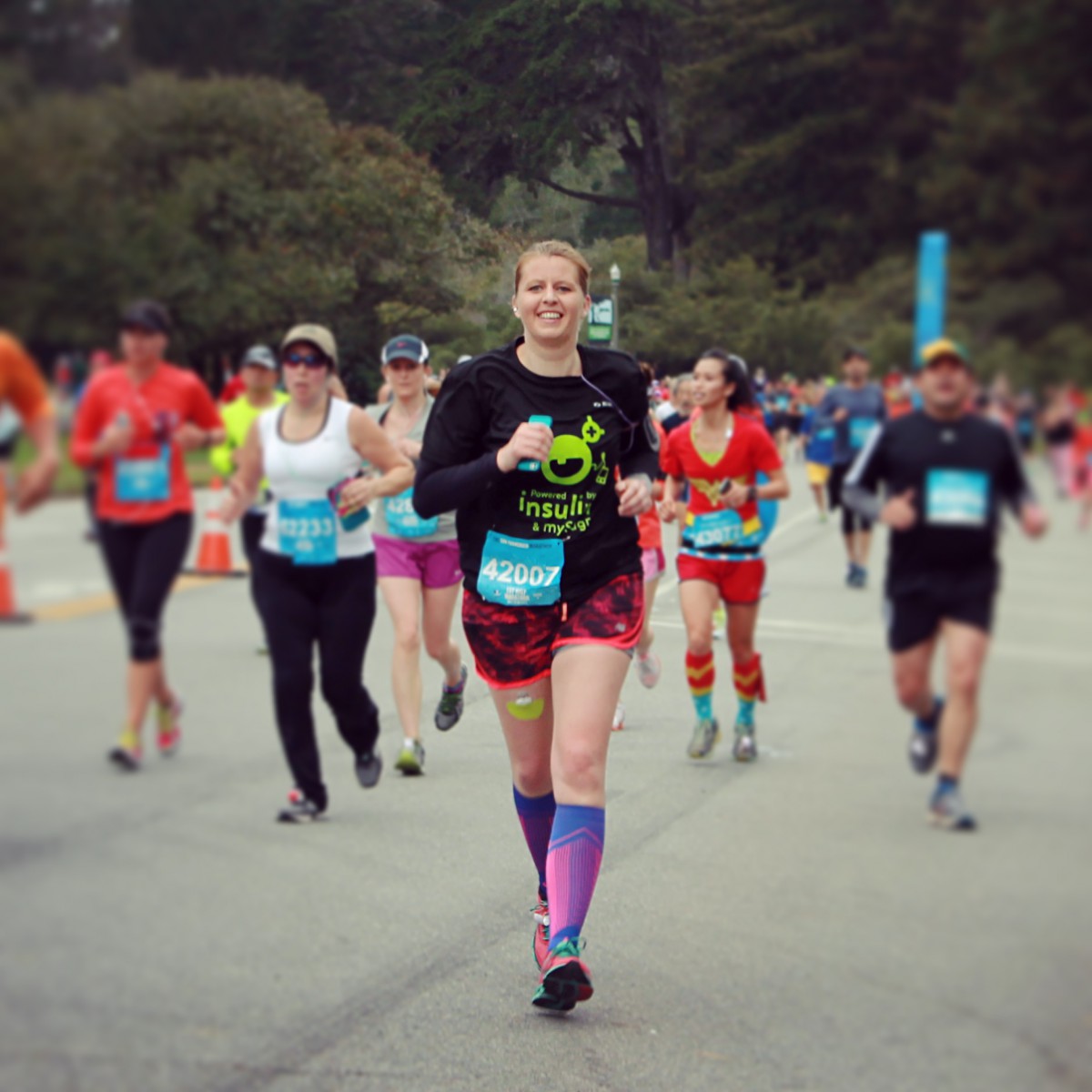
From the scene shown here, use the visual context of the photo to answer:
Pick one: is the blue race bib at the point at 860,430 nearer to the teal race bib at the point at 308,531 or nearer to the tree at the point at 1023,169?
the tree at the point at 1023,169

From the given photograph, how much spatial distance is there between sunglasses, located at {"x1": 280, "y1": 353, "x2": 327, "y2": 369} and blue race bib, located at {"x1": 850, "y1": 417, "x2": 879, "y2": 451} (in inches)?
59.1

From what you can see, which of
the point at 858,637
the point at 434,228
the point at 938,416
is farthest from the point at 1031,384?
the point at 858,637

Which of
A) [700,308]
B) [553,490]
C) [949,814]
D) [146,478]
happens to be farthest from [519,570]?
[949,814]

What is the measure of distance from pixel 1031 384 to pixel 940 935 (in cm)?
414

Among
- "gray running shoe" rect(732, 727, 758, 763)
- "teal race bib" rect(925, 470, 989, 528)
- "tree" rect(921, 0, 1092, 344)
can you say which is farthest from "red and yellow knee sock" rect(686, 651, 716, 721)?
"tree" rect(921, 0, 1092, 344)

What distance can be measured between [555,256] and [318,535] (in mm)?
2423

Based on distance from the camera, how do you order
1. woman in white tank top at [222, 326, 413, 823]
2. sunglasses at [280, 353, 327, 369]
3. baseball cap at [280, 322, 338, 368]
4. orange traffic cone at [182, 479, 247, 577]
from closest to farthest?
baseball cap at [280, 322, 338, 368], sunglasses at [280, 353, 327, 369], woman in white tank top at [222, 326, 413, 823], orange traffic cone at [182, 479, 247, 577]

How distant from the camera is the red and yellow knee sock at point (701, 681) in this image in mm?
5301

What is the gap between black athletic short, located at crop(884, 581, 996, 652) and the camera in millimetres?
3441

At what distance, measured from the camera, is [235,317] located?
359 centimetres

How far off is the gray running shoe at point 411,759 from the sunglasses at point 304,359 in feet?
3.69

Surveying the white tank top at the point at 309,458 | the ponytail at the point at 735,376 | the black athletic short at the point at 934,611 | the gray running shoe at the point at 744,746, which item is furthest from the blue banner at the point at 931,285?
the gray running shoe at the point at 744,746

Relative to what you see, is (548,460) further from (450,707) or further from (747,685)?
(747,685)

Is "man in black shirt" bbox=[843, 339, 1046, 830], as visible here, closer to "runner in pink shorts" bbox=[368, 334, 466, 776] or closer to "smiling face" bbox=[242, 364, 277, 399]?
"runner in pink shorts" bbox=[368, 334, 466, 776]
